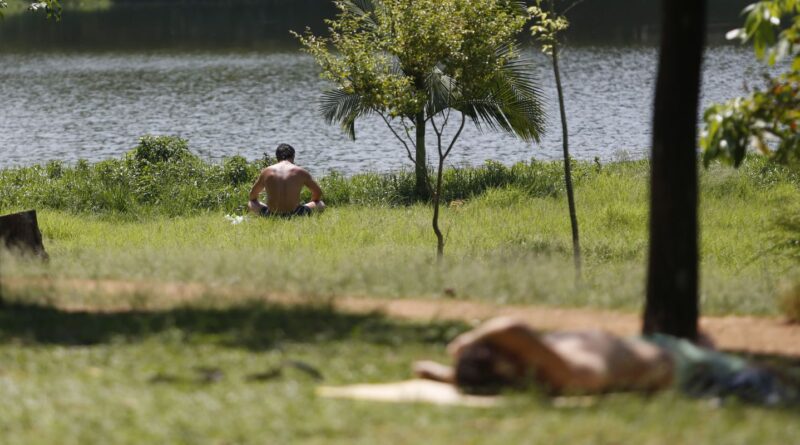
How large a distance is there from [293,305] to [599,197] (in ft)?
35.7

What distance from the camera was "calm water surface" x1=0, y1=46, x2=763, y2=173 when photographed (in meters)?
27.4

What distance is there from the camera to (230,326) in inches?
304

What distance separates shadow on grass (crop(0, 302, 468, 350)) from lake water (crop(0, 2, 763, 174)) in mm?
16275

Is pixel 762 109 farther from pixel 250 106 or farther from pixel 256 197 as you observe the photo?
pixel 250 106

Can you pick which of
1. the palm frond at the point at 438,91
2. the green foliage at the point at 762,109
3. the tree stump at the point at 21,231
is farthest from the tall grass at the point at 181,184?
the green foliage at the point at 762,109

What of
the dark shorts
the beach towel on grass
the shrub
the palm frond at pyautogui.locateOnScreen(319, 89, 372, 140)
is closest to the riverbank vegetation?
the shrub

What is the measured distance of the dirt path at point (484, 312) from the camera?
317 inches

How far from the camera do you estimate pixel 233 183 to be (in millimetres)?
20375

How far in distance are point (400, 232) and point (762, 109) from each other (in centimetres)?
691

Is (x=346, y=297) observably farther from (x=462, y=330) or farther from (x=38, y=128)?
(x=38, y=128)

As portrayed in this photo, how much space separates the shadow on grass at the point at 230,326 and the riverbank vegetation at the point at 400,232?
673 millimetres

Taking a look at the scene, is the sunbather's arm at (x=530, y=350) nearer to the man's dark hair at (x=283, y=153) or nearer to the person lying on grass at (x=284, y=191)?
the person lying on grass at (x=284, y=191)

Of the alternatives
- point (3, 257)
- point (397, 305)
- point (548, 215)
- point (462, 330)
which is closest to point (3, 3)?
point (3, 257)

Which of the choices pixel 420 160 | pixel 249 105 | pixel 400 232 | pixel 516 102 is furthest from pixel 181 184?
pixel 249 105
